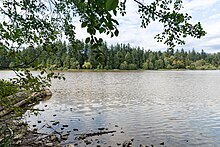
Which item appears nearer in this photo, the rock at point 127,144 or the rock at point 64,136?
the rock at point 127,144

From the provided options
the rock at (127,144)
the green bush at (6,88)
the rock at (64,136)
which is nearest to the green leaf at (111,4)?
the green bush at (6,88)

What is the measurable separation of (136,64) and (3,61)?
112675 mm

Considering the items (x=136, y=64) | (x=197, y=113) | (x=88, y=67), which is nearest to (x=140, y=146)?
(x=197, y=113)

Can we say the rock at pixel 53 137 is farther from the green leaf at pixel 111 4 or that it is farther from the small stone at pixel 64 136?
the green leaf at pixel 111 4

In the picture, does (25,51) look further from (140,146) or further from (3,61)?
(140,146)

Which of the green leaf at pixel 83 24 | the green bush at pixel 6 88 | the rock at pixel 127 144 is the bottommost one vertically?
the rock at pixel 127 144

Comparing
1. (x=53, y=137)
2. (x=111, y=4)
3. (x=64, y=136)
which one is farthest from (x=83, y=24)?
(x=64, y=136)

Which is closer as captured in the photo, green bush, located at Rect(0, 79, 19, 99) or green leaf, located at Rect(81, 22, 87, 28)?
green leaf, located at Rect(81, 22, 87, 28)

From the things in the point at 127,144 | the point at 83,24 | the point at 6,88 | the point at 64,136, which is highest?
the point at 83,24

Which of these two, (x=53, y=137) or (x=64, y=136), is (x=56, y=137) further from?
(x=64, y=136)

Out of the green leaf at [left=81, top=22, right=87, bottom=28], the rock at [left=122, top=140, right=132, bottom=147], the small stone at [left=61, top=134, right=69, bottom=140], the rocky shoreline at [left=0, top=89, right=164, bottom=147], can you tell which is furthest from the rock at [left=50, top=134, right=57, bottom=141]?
the green leaf at [left=81, top=22, right=87, bottom=28]

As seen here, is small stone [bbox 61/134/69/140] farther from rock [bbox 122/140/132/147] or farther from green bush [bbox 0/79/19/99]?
green bush [bbox 0/79/19/99]

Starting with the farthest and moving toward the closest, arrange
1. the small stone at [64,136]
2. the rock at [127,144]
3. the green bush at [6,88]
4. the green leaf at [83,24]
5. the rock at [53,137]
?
1. the small stone at [64,136]
2. the rock at [53,137]
3. the rock at [127,144]
4. the green bush at [6,88]
5. the green leaf at [83,24]

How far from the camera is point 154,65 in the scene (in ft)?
410
